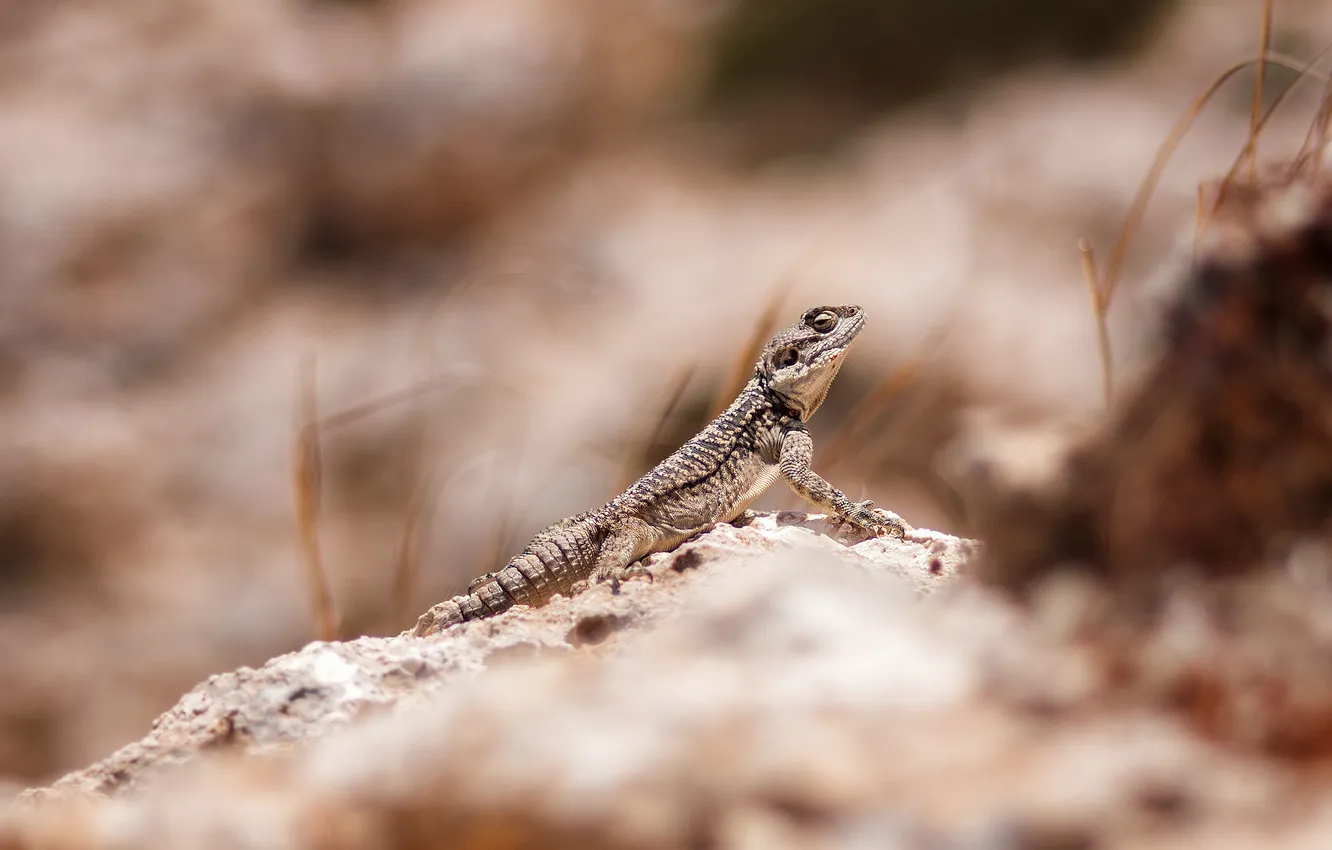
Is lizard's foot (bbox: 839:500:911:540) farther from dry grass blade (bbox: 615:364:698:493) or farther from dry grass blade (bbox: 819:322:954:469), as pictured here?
dry grass blade (bbox: 615:364:698:493)

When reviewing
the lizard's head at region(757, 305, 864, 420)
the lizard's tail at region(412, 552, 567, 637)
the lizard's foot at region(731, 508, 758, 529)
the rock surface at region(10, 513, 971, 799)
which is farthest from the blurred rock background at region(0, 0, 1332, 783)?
the rock surface at region(10, 513, 971, 799)

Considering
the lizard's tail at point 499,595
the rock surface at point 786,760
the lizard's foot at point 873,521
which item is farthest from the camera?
the lizard's foot at point 873,521

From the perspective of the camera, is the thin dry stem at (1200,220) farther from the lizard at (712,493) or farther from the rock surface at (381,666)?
the lizard at (712,493)

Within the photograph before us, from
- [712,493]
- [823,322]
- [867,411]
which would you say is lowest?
[712,493]

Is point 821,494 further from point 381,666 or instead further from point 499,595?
point 381,666

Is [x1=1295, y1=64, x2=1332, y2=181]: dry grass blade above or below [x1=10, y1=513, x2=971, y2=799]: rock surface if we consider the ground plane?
above

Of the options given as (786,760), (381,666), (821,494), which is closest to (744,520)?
(821,494)

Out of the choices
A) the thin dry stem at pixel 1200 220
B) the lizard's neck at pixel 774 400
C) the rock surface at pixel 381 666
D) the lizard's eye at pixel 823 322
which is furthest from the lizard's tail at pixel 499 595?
the thin dry stem at pixel 1200 220
